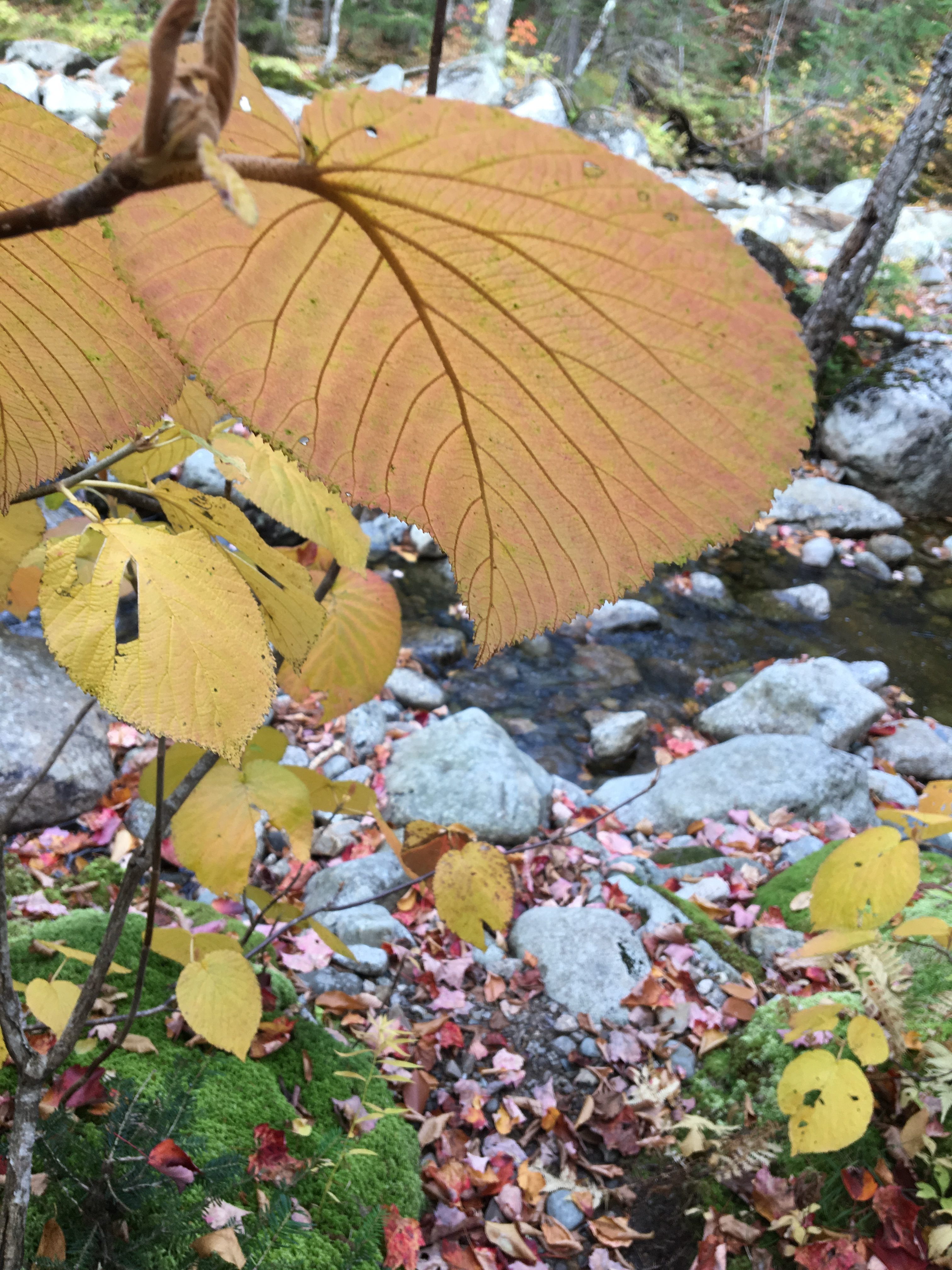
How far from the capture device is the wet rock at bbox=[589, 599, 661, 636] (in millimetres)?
6270

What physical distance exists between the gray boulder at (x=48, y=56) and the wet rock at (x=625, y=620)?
14.4 m

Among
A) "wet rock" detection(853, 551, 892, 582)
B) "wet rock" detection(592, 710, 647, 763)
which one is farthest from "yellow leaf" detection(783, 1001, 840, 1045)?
"wet rock" detection(853, 551, 892, 582)

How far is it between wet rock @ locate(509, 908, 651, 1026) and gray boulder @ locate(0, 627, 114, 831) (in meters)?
1.71

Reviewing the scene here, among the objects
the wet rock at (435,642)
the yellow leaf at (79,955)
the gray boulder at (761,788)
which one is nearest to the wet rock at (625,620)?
the wet rock at (435,642)

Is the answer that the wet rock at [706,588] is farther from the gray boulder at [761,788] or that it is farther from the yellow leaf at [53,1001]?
the yellow leaf at [53,1001]

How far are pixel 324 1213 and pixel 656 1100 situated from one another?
1.13m

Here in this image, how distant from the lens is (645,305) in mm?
253

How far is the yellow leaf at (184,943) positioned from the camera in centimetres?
129

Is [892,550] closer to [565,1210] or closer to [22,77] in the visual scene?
[565,1210]

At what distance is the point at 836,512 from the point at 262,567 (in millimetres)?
8744

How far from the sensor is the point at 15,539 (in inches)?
25.3

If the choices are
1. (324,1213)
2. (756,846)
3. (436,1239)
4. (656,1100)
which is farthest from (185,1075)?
(756,846)

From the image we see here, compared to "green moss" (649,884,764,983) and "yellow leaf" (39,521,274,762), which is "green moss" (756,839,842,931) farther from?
"yellow leaf" (39,521,274,762)

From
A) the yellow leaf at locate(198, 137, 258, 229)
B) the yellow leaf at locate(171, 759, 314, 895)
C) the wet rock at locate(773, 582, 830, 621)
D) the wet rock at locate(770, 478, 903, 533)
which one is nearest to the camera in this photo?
the yellow leaf at locate(198, 137, 258, 229)
